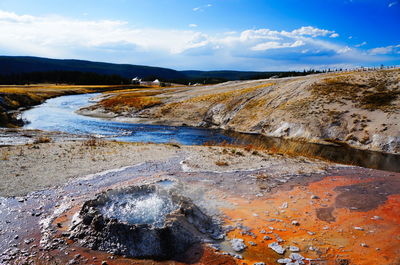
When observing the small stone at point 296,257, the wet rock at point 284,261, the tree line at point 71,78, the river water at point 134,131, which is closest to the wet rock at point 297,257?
the small stone at point 296,257

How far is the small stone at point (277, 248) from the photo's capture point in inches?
336

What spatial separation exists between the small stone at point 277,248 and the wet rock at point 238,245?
0.86 meters

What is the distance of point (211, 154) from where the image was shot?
21.3 meters

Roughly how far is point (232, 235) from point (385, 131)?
26972 millimetres

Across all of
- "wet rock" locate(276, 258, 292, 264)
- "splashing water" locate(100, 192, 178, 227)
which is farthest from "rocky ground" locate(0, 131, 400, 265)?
"splashing water" locate(100, 192, 178, 227)

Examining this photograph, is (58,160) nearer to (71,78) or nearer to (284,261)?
(284,261)

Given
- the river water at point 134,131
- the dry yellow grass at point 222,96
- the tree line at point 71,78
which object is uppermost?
the tree line at point 71,78

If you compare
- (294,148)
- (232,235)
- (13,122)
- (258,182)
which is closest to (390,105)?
(294,148)

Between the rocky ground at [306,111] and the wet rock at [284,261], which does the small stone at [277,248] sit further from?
the rocky ground at [306,111]

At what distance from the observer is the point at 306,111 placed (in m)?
36.8

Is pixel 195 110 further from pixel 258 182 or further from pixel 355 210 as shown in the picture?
pixel 355 210

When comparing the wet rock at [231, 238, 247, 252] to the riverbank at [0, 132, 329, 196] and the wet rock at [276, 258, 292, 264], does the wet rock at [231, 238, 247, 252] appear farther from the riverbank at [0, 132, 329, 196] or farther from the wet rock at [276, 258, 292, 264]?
the riverbank at [0, 132, 329, 196]

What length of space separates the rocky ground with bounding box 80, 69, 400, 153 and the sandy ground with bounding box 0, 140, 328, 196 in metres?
14.0

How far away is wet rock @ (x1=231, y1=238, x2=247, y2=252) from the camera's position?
861 centimetres
